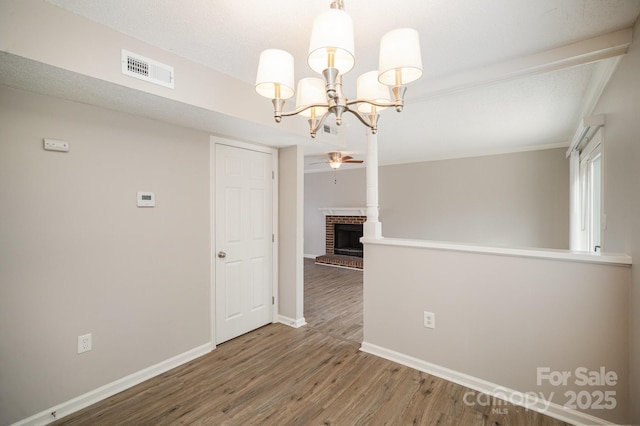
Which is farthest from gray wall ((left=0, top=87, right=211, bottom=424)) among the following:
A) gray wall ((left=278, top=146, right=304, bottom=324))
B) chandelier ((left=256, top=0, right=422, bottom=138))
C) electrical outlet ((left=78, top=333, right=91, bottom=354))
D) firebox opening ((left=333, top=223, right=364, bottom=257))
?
firebox opening ((left=333, top=223, right=364, bottom=257))

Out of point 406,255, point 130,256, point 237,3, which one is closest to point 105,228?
point 130,256

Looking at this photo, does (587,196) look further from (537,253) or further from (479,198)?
(537,253)

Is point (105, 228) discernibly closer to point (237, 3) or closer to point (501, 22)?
point (237, 3)

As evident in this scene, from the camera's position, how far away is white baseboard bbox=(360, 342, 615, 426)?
6.23ft

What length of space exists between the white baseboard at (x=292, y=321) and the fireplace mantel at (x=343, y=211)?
381cm

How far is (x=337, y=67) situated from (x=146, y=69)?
135 cm

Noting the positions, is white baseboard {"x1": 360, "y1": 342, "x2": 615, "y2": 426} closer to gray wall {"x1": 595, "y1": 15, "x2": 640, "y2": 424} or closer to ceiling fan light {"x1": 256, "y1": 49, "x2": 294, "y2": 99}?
gray wall {"x1": 595, "y1": 15, "x2": 640, "y2": 424}

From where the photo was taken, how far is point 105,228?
7.16ft

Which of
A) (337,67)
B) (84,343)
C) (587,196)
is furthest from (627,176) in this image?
(84,343)

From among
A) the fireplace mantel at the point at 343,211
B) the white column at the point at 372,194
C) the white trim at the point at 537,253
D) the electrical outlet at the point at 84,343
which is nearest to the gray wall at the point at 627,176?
the white trim at the point at 537,253

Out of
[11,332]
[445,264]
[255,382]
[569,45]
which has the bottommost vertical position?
[255,382]

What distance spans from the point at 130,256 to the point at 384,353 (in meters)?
2.38

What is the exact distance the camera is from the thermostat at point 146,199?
7.78 ft

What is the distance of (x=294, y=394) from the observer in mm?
2205
